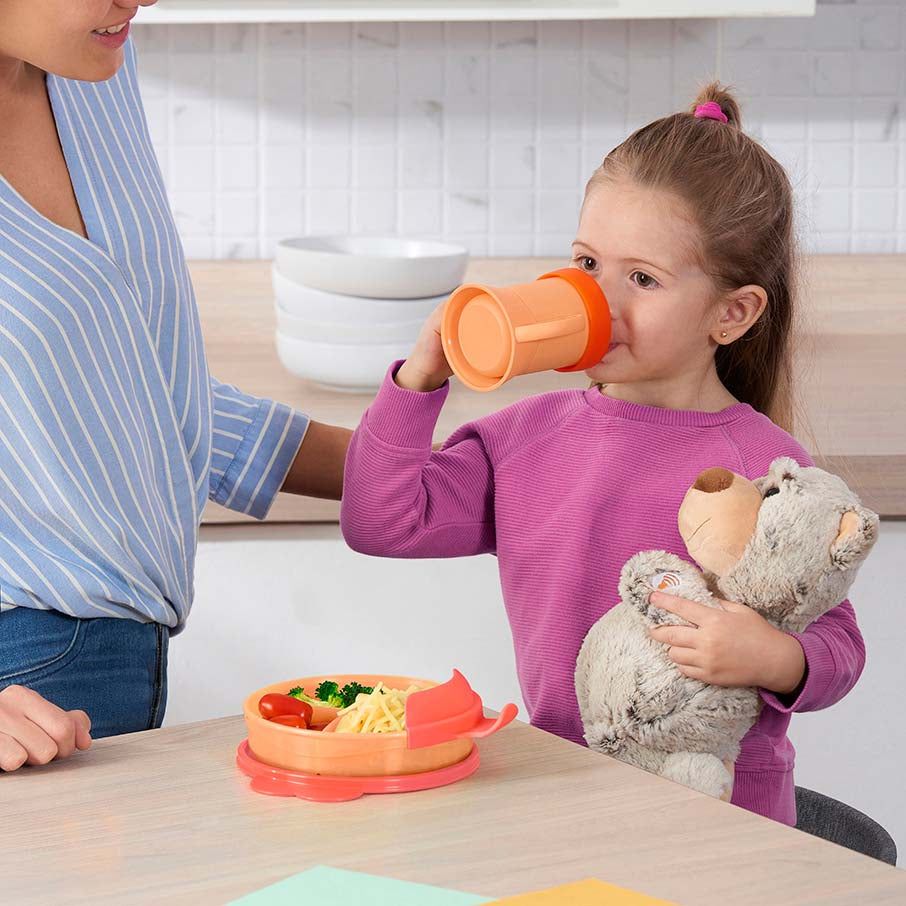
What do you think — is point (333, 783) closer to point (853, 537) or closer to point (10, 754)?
point (10, 754)

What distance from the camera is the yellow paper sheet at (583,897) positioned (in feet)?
2.26

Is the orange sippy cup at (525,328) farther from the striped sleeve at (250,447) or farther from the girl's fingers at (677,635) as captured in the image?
the striped sleeve at (250,447)

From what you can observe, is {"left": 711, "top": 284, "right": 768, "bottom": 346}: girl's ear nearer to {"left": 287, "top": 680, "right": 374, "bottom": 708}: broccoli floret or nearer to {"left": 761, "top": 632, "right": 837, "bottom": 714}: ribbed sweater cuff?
{"left": 761, "top": 632, "right": 837, "bottom": 714}: ribbed sweater cuff

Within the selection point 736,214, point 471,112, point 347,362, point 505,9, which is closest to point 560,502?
point 736,214

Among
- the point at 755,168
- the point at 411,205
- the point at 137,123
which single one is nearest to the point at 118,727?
the point at 137,123

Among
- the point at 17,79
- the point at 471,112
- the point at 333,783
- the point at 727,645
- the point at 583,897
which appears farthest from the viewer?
the point at 471,112

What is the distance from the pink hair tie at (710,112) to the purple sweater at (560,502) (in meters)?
0.26

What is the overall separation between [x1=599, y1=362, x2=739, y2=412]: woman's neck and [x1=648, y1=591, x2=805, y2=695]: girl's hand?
23 centimetres

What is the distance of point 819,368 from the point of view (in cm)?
201

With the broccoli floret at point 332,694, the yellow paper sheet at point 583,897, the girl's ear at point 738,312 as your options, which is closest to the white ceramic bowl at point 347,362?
the girl's ear at point 738,312

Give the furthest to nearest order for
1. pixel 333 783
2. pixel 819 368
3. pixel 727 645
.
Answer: pixel 819 368
pixel 727 645
pixel 333 783

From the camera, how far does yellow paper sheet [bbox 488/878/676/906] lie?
2.26 feet

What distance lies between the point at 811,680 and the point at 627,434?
26cm

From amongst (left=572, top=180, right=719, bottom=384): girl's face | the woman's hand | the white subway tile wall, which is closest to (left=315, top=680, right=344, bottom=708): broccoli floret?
the woman's hand
